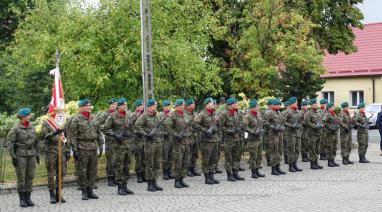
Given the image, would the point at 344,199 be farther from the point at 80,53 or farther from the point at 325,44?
the point at 325,44

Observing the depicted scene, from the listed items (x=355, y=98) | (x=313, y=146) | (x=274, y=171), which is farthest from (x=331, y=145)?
(x=355, y=98)

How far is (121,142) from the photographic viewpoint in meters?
14.4

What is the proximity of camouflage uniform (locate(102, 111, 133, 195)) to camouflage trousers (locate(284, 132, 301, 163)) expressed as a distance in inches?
192

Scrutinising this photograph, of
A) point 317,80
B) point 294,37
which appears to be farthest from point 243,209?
point 317,80

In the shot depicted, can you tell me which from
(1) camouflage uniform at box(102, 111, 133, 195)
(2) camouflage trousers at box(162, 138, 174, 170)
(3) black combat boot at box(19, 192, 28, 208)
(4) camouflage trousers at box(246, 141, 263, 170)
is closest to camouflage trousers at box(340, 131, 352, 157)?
(4) camouflage trousers at box(246, 141, 263, 170)

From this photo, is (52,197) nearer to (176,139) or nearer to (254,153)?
(176,139)

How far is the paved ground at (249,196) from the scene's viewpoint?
12.0 meters

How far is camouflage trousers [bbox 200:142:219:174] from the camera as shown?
1557cm

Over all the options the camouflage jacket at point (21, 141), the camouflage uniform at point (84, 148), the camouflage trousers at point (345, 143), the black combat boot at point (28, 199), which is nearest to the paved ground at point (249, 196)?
the black combat boot at point (28, 199)

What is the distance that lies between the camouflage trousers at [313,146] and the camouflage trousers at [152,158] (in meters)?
5.21

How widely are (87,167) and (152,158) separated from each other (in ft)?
5.39

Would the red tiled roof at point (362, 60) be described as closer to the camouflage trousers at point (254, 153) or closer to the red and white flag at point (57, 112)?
the camouflage trousers at point (254, 153)

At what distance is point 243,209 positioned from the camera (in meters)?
11.6

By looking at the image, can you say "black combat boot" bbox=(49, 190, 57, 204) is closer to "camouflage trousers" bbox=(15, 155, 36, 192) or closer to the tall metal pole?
"camouflage trousers" bbox=(15, 155, 36, 192)
